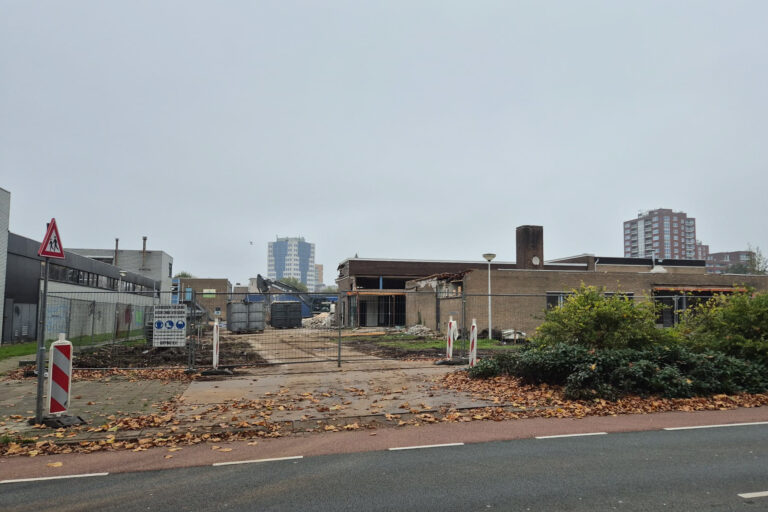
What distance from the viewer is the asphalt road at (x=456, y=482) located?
4828 millimetres

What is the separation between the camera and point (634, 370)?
10125 millimetres

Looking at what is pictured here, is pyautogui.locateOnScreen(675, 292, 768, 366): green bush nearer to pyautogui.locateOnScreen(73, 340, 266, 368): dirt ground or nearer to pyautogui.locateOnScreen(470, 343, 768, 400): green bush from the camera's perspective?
pyautogui.locateOnScreen(470, 343, 768, 400): green bush

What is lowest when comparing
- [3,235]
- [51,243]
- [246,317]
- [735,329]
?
[246,317]

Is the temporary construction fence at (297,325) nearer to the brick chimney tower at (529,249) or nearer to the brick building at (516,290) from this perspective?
the brick building at (516,290)

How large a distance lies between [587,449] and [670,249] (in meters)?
186

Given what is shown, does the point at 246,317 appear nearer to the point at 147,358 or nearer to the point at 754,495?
the point at 147,358

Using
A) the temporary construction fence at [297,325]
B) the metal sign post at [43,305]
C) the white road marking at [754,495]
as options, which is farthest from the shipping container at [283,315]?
the white road marking at [754,495]

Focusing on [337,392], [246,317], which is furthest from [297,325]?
[337,392]

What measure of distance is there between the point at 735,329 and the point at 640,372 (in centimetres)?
374

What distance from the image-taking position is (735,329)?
39.7ft

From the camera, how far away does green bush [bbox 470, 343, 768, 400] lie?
9.99m

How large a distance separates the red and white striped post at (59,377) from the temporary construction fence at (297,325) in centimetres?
449

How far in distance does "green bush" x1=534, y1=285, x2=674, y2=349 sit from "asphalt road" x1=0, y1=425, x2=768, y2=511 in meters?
4.80

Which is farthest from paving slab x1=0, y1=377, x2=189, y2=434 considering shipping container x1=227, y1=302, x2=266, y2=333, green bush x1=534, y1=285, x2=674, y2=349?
shipping container x1=227, y1=302, x2=266, y2=333
